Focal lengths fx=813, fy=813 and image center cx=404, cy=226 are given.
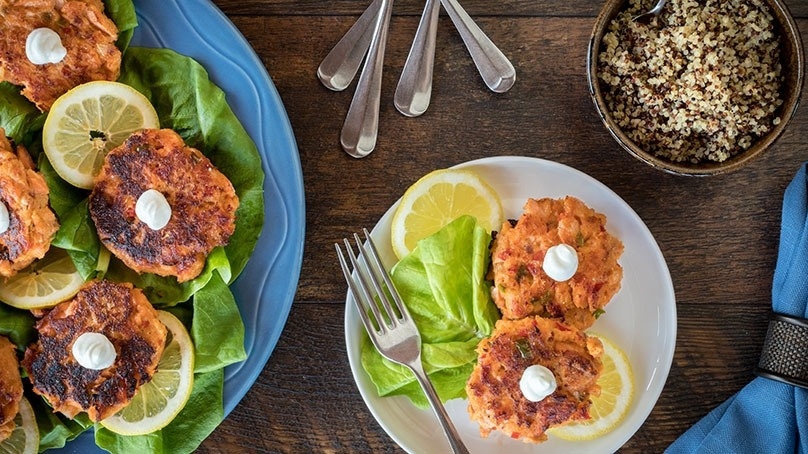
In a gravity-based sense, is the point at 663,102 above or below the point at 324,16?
below

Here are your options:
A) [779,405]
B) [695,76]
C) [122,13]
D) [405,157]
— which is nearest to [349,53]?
[405,157]

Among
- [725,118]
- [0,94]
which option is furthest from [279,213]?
[725,118]

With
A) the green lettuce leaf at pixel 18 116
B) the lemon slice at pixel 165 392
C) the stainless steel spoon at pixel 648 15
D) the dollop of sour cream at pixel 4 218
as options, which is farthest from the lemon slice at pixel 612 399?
the green lettuce leaf at pixel 18 116

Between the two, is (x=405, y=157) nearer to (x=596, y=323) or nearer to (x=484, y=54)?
(x=484, y=54)

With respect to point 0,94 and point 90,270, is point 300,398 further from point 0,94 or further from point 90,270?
point 0,94

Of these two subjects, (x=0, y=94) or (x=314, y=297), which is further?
(x=314, y=297)

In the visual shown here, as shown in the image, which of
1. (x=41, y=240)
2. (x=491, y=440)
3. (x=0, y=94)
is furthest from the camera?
(x=491, y=440)

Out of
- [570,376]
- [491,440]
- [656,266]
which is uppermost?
[656,266]
